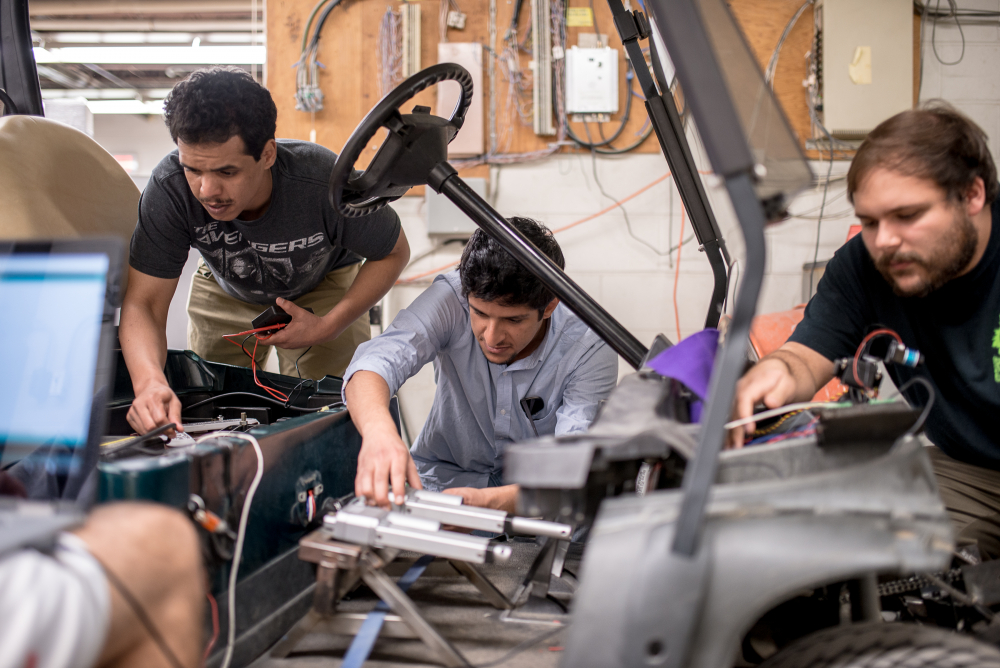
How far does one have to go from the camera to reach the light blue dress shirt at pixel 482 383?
5.38 ft

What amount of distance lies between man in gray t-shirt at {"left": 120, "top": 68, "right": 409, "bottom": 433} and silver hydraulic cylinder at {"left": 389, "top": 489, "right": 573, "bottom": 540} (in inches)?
25.3

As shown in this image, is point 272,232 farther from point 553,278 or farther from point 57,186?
point 553,278

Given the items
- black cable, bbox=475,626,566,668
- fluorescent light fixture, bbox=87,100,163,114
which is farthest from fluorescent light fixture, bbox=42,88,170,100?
black cable, bbox=475,626,566,668

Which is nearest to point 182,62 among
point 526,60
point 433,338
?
point 526,60

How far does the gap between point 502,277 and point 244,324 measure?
1300 mm

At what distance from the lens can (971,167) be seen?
1.12 m

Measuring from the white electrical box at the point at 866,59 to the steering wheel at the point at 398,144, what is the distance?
272 centimetres

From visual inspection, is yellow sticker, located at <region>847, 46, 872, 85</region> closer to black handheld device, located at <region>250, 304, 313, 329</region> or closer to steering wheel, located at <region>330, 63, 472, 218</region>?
steering wheel, located at <region>330, 63, 472, 218</region>

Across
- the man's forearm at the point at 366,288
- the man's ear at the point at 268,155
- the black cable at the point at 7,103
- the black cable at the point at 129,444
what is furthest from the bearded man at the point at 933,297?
the black cable at the point at 7,103

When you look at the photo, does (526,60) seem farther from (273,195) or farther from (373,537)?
(373,537)

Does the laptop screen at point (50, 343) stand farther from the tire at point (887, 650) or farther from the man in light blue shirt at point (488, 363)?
the tire at point (887, 650)

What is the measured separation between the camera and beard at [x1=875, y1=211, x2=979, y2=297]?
44.0 inches

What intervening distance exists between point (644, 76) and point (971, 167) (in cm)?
60

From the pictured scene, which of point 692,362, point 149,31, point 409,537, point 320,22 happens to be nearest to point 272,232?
point 409,537
